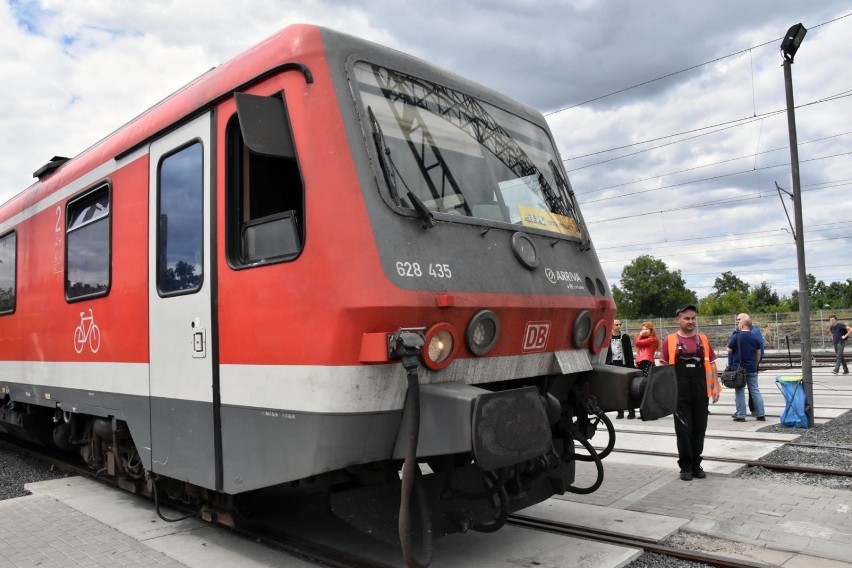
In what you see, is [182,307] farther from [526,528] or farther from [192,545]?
[526,528]

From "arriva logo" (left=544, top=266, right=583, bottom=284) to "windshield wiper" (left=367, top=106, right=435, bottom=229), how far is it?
110 centimetres

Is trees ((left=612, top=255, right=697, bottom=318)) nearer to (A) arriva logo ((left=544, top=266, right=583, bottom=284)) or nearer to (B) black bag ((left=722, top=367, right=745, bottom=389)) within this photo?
(B) black bag ((left=722, top=367, right=745, bottom=389))

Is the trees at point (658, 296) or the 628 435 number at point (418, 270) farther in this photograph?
the trees at point (658, 296)

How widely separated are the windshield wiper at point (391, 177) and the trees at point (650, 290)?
270 ft

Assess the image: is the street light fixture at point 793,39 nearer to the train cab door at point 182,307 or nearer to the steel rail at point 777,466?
the steel rail at point 777,466

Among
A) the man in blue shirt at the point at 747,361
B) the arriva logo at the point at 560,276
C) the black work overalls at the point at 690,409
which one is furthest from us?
the man in blue shirt at the point at 747,361

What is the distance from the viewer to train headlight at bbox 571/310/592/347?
4.71 metres

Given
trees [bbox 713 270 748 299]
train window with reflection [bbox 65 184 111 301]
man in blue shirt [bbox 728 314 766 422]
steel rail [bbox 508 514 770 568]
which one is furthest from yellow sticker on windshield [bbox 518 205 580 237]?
trees [bbox 713 270 748 299]

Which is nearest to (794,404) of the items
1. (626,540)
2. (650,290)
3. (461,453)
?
(626,540)

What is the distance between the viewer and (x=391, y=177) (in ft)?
12.4

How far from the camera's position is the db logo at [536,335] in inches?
170

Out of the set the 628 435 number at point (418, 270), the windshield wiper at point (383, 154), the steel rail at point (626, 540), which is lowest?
the steel rail at point (626, 540)

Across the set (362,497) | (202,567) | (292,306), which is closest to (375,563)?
(362,497)

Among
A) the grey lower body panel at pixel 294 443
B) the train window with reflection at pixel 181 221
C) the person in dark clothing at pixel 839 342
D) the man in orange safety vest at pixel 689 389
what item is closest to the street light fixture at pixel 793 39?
the man in orange safety vest at pixel 689 389
